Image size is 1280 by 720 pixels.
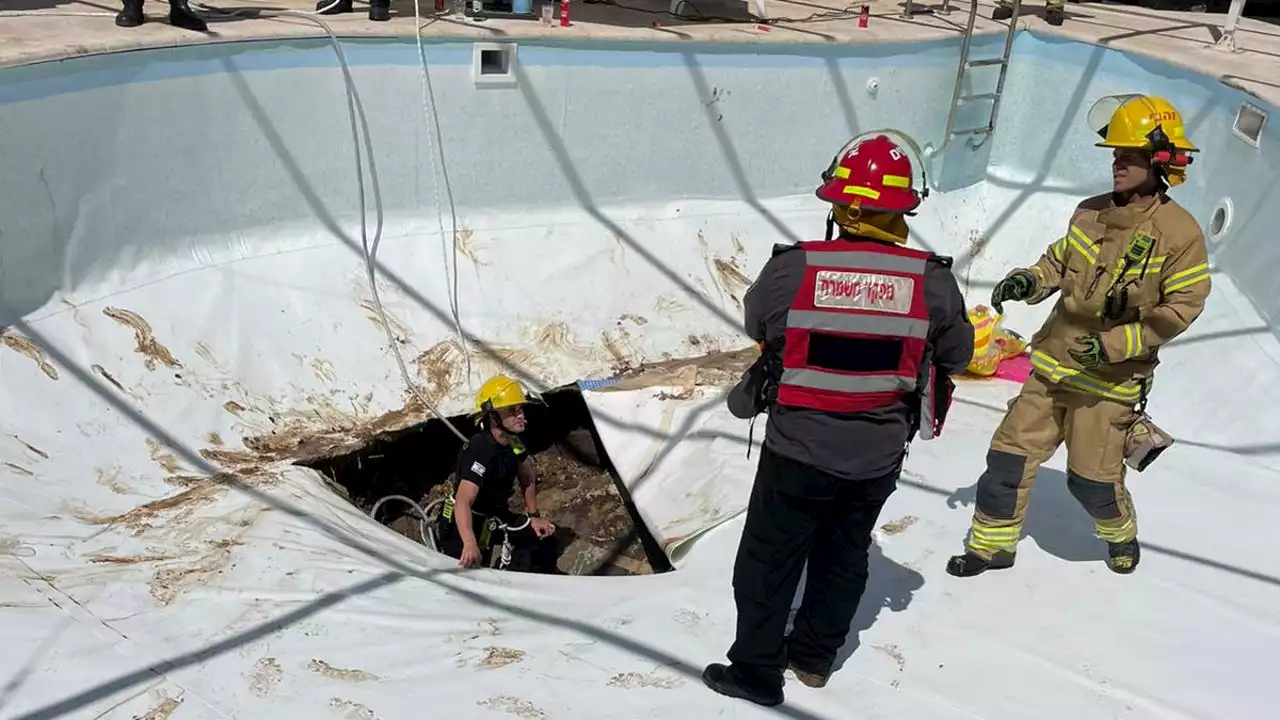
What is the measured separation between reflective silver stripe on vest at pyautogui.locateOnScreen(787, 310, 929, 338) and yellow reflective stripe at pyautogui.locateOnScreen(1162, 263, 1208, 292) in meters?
1.09

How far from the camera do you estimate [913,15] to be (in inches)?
294

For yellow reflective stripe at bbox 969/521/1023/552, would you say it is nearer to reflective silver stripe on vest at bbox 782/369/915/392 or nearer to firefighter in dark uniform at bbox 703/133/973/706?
firefighter in dark uniform at bbox 703/133/973/706

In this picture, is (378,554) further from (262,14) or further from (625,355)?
(262,14)

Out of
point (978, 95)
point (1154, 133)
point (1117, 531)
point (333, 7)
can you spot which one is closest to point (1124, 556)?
point (1117, 531)

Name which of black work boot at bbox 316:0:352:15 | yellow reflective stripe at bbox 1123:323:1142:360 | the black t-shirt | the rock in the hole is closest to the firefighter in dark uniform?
yellow reflective stripe at bbox 1123:323:1142:360

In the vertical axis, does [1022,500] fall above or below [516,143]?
below

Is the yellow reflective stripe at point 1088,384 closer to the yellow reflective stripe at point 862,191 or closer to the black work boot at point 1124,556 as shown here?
the black work boot at point 1124,556

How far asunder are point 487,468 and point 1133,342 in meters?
2.46

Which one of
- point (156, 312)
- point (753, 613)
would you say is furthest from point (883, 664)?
point (156, 312)

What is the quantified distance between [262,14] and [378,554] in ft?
10.0

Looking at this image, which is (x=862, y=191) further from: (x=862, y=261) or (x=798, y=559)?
(x=798, y=559)

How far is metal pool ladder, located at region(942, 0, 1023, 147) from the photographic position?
698cm

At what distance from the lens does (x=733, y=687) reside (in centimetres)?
313

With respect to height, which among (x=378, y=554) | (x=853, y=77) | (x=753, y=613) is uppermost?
(x=853, y=77)
